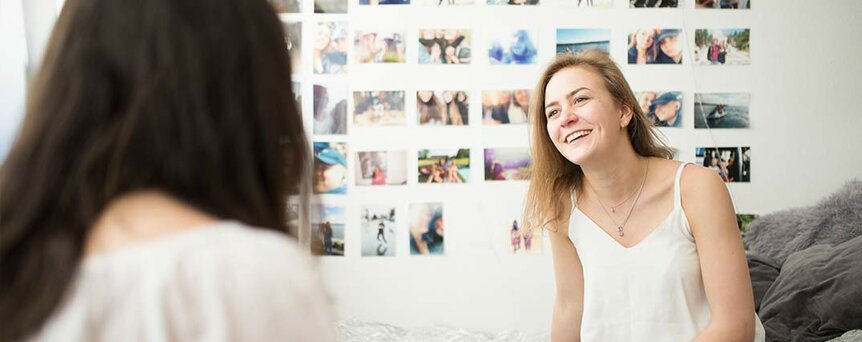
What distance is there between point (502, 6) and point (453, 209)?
0.81m

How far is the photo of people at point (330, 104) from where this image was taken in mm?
3260

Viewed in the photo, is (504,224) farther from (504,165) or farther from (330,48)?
(330,48)

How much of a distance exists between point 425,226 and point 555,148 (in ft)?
4.11

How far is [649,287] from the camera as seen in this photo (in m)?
1.88

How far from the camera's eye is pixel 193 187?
0.69m

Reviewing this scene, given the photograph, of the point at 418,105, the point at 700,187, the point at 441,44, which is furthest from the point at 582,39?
the point at 700,187

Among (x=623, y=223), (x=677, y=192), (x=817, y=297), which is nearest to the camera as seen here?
(x=677, y=192)

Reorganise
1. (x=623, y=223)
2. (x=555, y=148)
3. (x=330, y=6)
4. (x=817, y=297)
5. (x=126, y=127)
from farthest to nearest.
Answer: (x=330, y=6) < (x=817, y=297) < (x=555, y=148) < (x=623, y=223) < (x=126, y=127)

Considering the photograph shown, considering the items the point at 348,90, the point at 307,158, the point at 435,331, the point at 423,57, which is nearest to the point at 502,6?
the point at 423,57

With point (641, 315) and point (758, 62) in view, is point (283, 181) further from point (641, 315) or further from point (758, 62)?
point (758, 62)

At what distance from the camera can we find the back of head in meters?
0.65

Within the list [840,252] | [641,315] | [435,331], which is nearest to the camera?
[641,315]

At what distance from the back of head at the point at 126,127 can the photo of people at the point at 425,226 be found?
255cm

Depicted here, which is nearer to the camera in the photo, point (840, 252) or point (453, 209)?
point (840, 252)
